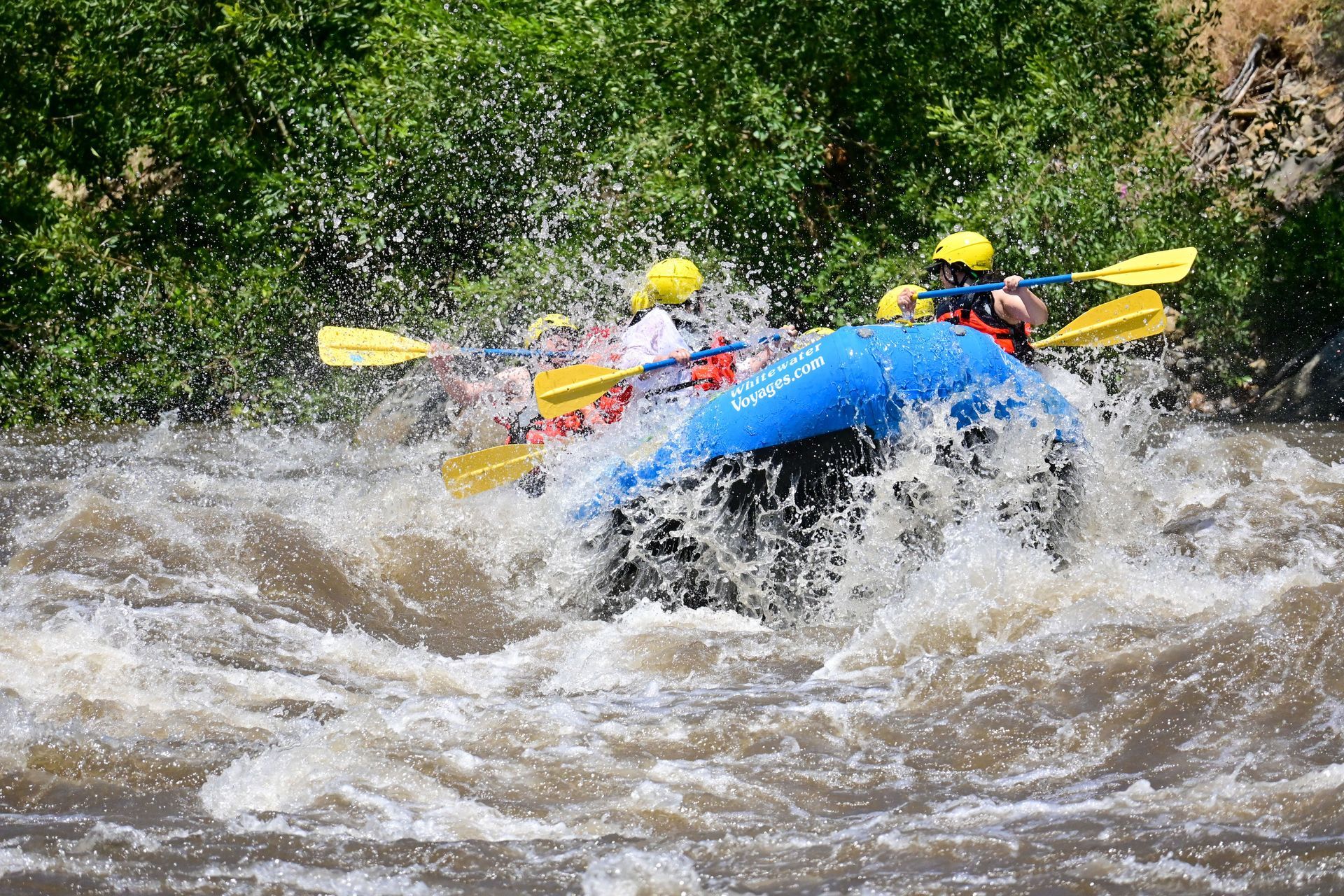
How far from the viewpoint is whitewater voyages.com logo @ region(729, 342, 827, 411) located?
5.80m

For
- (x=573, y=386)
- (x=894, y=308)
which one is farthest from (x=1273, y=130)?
(x=573, y=386)

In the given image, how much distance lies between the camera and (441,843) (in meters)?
3.66

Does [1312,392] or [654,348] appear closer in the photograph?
[654,348]

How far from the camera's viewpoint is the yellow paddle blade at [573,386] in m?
6.60

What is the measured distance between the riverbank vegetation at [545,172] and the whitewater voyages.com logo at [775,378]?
18.0 ft

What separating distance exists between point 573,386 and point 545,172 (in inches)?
234

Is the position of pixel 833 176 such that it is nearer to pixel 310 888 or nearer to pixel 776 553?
pixel 776 553

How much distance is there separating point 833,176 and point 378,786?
9799 mm

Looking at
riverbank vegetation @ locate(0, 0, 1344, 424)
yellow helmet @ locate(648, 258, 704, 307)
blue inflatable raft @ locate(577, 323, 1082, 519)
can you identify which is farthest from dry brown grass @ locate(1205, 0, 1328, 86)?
blue inflatable raft @ locate(577, 323, 1082, 519)

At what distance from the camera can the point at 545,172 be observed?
12.2 meters

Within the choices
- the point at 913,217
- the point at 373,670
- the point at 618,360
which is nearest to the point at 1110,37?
the point at 913,217

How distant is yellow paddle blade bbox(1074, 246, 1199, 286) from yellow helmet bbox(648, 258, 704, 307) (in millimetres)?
1977

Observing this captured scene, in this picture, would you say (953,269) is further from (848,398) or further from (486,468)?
(486,468)

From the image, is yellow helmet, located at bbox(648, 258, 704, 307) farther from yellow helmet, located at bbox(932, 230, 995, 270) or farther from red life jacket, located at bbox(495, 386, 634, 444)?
yellow helmet, located at bbox(932, 230, 995, 270)
